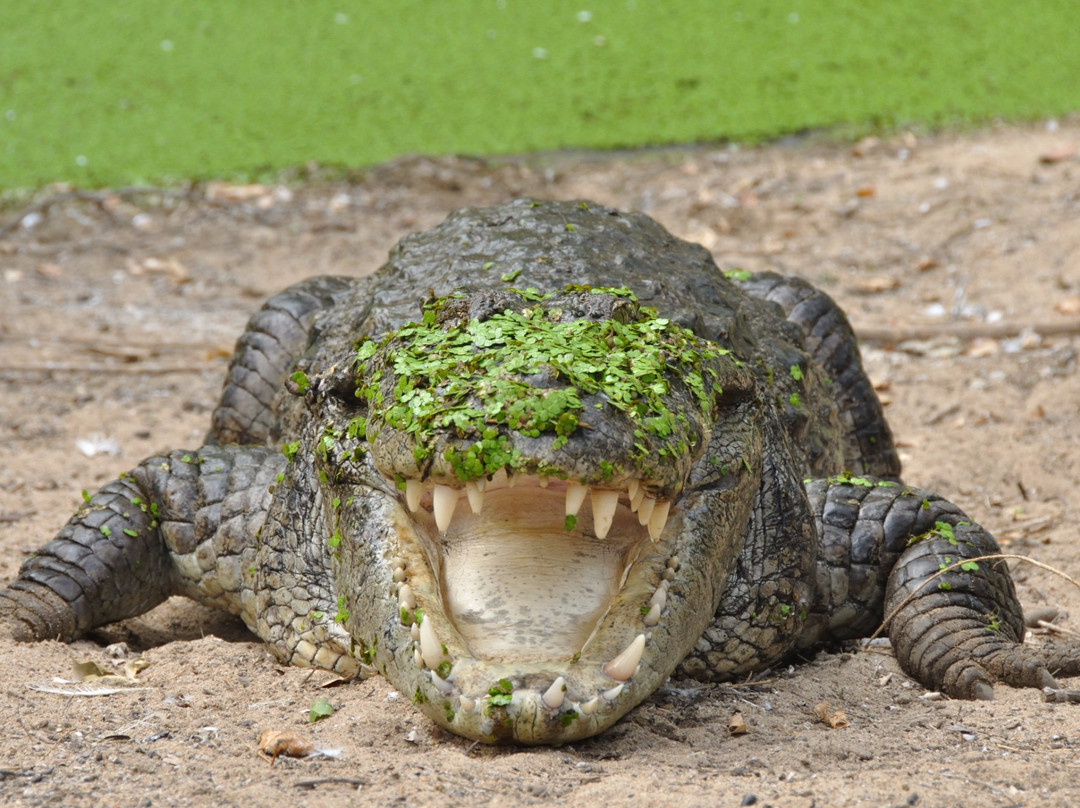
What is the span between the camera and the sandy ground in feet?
8.00

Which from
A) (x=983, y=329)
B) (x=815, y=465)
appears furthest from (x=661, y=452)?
(x=983, y=329)

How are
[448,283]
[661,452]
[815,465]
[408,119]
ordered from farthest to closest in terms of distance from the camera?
[408,119] < [815,465] < [448,283] < [661,452]

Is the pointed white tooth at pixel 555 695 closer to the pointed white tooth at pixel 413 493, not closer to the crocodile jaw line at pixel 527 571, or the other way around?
the crocodile jaw line at pixel 527 571

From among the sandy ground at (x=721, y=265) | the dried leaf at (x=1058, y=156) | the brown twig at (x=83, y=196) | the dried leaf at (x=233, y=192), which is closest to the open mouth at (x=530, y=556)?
the sandy ground at (x=721, y=265)

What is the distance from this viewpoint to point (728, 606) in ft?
10.8

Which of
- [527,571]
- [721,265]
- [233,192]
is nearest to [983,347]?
[721,265]

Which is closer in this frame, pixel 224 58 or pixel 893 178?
pixel 893 178

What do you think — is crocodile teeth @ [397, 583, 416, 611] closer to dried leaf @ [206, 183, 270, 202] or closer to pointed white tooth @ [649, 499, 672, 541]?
pointed white tooth @ [649, 499, 672, 541]

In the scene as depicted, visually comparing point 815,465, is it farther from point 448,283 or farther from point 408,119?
point 408,119

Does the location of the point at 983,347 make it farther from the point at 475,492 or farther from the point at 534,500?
the point at 475,492

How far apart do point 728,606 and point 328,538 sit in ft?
3.78

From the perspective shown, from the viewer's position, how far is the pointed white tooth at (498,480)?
253 centimetres

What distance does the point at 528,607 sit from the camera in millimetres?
2785

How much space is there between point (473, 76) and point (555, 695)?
7.57 meters
